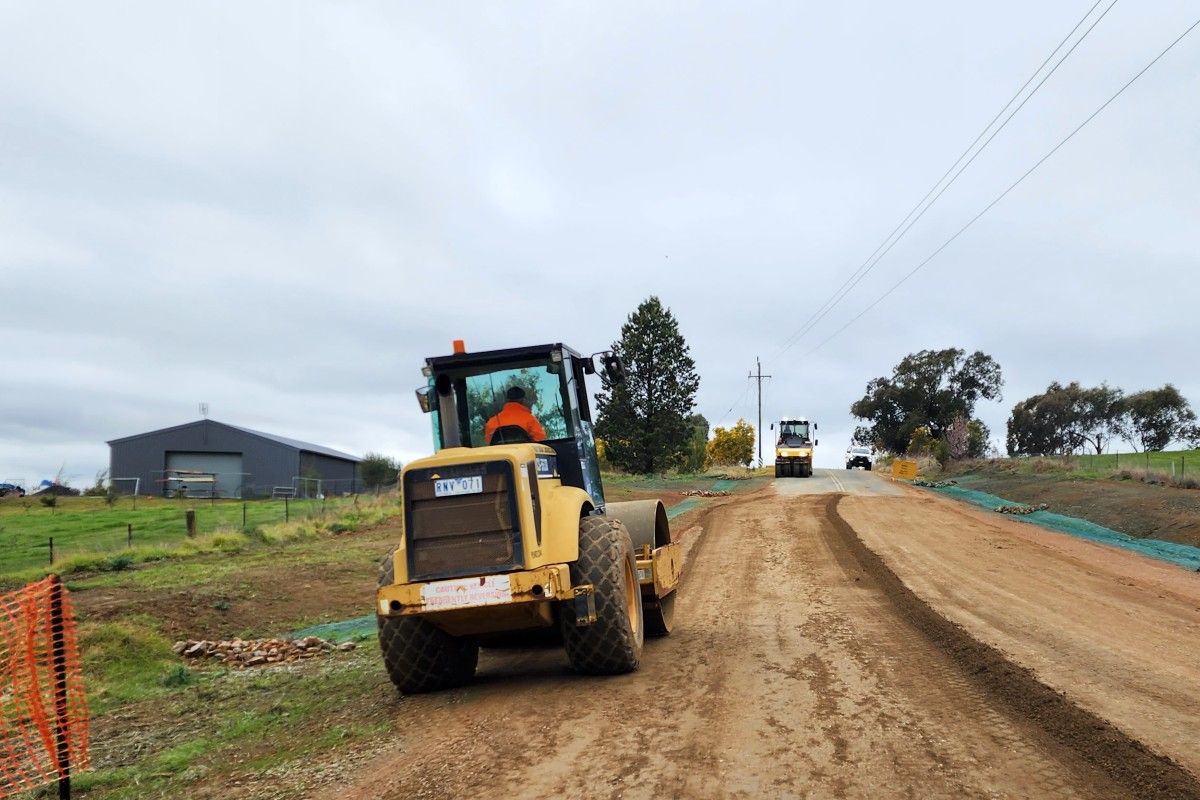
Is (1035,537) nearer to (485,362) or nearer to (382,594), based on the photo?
(485,362)

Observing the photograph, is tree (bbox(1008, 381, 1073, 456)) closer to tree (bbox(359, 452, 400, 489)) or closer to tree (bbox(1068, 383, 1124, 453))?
tree (bbox(1068, 383, 1124, 453))

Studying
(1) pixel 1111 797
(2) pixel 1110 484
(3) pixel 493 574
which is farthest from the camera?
(2) pixel 1110 484

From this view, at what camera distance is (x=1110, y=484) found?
28391 millimetres

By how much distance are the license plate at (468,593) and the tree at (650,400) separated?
170 ft

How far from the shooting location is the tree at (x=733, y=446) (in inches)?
3460

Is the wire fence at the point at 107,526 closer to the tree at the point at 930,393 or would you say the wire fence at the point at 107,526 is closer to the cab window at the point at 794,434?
the cab window at the point at 794,434

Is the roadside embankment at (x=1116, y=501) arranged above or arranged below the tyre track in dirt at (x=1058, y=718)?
above

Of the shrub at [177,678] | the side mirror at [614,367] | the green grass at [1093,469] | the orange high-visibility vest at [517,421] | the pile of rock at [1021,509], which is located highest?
the side mirror at [614,367]

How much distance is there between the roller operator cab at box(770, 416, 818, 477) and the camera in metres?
50.1

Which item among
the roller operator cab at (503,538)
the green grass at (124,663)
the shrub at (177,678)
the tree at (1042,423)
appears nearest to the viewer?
the roller operator cab at (503,538)

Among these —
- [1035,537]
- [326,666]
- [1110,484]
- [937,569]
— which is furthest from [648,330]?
[326,666]

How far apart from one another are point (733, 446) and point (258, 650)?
79247 millimetres

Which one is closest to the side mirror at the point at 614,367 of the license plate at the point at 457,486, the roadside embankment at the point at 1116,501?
the license plate at the point at 457,486

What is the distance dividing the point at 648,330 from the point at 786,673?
54975 mm
